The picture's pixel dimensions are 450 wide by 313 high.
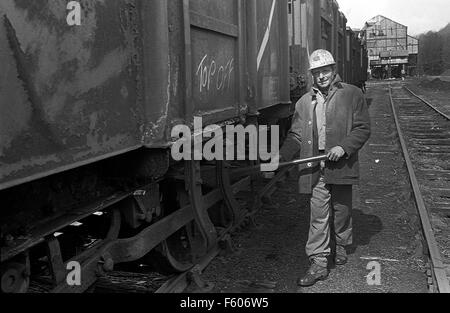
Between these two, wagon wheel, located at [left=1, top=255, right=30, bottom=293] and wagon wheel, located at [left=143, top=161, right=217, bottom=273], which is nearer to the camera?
wagon wheel, located at [left=1, top=255, right=30, bottom=293]

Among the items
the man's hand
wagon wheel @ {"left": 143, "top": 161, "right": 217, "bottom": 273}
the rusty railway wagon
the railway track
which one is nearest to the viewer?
the rusty railway wagon

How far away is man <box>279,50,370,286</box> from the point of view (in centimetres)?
431

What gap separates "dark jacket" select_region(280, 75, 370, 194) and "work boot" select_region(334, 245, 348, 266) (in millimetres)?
711

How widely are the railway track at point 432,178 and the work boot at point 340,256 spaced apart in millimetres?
736

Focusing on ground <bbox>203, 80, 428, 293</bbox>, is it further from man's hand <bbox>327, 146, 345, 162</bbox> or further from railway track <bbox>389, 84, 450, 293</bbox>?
man's hand <bbox>327, 146, 345, 162</bbox>

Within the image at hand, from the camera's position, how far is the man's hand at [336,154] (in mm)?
4195

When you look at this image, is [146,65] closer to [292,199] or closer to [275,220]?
[275,220]

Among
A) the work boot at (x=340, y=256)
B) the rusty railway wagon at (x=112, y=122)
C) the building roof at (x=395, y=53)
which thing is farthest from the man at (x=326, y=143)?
the building roof at (x=395, y=53)

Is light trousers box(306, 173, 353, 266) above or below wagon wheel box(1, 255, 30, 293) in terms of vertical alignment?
below

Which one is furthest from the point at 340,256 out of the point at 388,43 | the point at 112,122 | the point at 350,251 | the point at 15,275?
the point at 388,43

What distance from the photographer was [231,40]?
451cm

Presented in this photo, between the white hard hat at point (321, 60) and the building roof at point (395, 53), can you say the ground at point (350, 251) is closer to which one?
the white hard hat at point (321, 60)

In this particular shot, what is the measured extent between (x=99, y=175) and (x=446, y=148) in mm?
9925

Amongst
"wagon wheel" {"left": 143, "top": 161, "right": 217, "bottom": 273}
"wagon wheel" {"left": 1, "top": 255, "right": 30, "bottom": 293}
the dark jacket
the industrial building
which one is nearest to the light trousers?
the dark jacket
